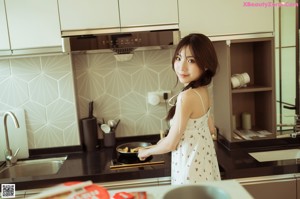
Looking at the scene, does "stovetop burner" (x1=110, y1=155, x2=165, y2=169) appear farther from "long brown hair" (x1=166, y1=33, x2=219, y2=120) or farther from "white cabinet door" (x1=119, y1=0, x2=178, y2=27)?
"white cabinet door" (x1=119, y1=0, x2=178, y2=27)

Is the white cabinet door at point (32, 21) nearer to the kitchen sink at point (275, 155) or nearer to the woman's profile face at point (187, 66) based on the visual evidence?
the woman's profile face at point (187, 66)

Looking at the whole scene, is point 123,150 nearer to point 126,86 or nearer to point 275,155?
point 126,86

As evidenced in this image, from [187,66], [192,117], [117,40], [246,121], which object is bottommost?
[246,121]

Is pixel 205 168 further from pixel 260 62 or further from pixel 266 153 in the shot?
pixel 260 62

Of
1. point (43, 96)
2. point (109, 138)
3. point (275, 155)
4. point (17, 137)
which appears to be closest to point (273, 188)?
point (275, 155)

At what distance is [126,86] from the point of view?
2.39m

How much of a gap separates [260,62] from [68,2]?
4.53 ft

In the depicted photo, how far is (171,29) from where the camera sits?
1870mm

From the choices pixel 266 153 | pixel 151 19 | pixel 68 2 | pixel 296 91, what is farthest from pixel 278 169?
pixel 68 2

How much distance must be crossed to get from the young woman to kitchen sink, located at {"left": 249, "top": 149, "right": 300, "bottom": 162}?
1.89ft

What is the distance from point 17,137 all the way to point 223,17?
5.50ft

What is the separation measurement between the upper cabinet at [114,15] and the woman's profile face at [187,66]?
431 millimetres

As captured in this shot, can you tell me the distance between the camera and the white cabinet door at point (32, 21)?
1835 mm

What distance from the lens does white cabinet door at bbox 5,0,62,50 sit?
1.83 meters
